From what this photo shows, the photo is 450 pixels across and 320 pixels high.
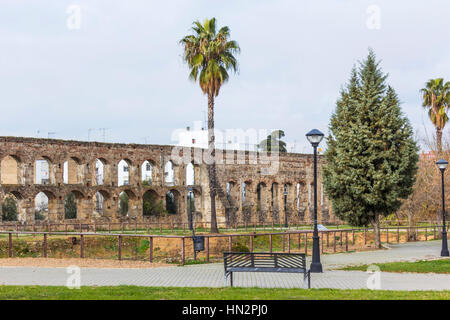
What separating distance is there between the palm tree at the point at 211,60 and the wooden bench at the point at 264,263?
21.9 meters

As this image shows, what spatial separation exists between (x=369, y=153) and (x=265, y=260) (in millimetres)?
13767

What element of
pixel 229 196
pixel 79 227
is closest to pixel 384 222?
pixel 229 196

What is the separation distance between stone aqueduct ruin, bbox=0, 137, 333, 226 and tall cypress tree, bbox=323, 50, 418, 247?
20.6 metres

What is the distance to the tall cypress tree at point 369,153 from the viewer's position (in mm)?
25375

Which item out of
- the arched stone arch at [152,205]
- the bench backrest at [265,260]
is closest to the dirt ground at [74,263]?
the bench backrest at [265,260]

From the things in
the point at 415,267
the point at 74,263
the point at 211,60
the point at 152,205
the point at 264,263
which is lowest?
the point at 415,267

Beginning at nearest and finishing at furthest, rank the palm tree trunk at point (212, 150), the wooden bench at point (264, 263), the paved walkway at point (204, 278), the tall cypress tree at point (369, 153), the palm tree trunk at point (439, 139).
A: the wooden bench at point (264, 263) → the paved walkway at point (204, 278) → the tall cypress tree at point (369, 153) → the palm tree trunk at point (212, 150) → the palm tree trunk at point (439, 139)

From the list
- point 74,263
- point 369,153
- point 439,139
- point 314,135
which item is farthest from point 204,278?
point 439,139

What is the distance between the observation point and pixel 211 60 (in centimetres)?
3588

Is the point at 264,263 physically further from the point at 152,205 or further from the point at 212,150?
the point at 152,205

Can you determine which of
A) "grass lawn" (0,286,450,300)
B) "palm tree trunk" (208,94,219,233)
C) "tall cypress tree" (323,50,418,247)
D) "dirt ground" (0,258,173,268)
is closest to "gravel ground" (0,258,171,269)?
"dirt ground" (0,258,173,268)

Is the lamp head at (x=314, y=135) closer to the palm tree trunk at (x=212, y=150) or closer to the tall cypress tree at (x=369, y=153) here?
the tall cypress tree at (x=369, y=153)

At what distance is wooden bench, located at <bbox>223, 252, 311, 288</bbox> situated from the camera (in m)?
12.9

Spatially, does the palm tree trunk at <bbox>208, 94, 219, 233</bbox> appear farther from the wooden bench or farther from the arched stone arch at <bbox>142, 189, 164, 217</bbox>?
the wooden bench
